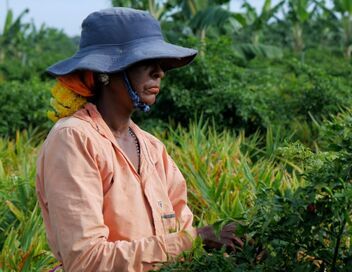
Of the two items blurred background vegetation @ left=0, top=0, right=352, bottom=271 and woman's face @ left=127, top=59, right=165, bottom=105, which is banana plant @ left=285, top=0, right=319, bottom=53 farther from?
woman's face @ left=127, top=59, right=165, bottom=105

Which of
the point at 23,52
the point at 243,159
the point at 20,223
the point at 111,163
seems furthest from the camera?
the point at 23,52

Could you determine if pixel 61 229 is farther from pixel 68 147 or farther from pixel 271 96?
pixel 271 96

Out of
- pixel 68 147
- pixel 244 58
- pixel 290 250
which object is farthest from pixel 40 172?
pixel 244 58

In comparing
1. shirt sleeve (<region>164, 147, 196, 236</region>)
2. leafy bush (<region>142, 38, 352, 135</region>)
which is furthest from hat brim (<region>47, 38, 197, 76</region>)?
leafy bush (<region>142, 38, 352, 135</region>)

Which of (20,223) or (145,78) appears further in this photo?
(20,223)

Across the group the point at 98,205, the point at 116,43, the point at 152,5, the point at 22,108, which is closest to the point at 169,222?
the point at 98,205

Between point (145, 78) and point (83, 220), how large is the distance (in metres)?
0.58

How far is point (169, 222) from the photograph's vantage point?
2.71 meters

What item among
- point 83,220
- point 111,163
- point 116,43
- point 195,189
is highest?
point 116,43

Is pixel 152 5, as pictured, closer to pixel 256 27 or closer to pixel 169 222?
pixel 256 27

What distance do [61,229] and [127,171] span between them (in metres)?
0.35

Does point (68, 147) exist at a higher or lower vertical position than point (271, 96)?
higher

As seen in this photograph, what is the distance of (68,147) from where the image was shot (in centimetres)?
244

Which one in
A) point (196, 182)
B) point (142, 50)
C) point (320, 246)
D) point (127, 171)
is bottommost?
point (196, 182)
